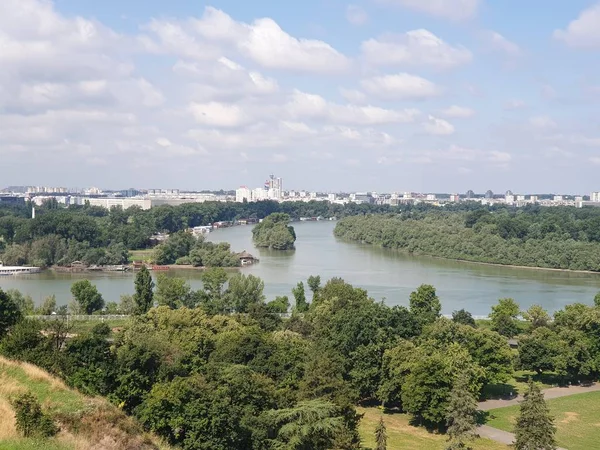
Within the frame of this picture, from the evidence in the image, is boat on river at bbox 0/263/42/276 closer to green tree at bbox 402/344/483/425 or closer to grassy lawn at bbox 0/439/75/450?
green tree at bbox 402/344/483/425

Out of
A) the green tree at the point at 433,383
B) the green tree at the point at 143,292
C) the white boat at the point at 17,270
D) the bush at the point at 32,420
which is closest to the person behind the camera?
the bush at the point at 32,420

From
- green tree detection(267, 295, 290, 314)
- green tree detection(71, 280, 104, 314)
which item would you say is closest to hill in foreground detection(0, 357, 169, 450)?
green tree detection(267, 295, 290, 314)

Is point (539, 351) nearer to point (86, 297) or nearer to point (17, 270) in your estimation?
point (86, 297)

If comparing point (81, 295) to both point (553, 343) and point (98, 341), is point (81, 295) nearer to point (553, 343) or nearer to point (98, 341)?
point (98, 341)

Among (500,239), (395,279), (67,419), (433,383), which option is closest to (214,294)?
(433,383)

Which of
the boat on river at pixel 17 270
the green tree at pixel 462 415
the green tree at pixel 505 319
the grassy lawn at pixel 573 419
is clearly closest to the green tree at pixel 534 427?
the green tree at pixel 462 415

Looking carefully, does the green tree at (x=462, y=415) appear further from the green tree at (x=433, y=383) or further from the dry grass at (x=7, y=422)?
the dry grass at (x=7, y=422)
